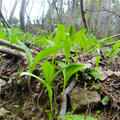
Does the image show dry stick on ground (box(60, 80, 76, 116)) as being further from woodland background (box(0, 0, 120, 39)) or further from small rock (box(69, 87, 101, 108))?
woodland background (box(0, 0, 120, 39))

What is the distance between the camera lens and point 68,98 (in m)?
0.88

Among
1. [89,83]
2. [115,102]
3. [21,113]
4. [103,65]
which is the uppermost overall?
[103,65]

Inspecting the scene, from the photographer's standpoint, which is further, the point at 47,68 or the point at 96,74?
the point at 96,74

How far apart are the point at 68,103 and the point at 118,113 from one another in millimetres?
345

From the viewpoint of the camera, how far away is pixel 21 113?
0.85 metres

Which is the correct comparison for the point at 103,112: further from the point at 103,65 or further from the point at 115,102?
the point at 103,65

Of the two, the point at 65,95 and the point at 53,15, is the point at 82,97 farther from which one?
the point at 53,15

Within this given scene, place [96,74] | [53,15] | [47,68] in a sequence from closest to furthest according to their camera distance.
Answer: [47,68]
[96,74]
[53,15]

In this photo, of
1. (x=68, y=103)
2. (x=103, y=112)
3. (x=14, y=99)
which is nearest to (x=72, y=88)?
(x=68, y=103)

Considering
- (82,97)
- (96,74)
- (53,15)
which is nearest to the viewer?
(82,97)

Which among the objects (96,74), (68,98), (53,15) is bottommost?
(68,98)

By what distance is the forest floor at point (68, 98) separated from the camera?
791 mm

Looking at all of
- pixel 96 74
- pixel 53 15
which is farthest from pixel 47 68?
pixel 53 15

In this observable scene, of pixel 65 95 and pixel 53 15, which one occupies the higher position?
pixel 53 15
